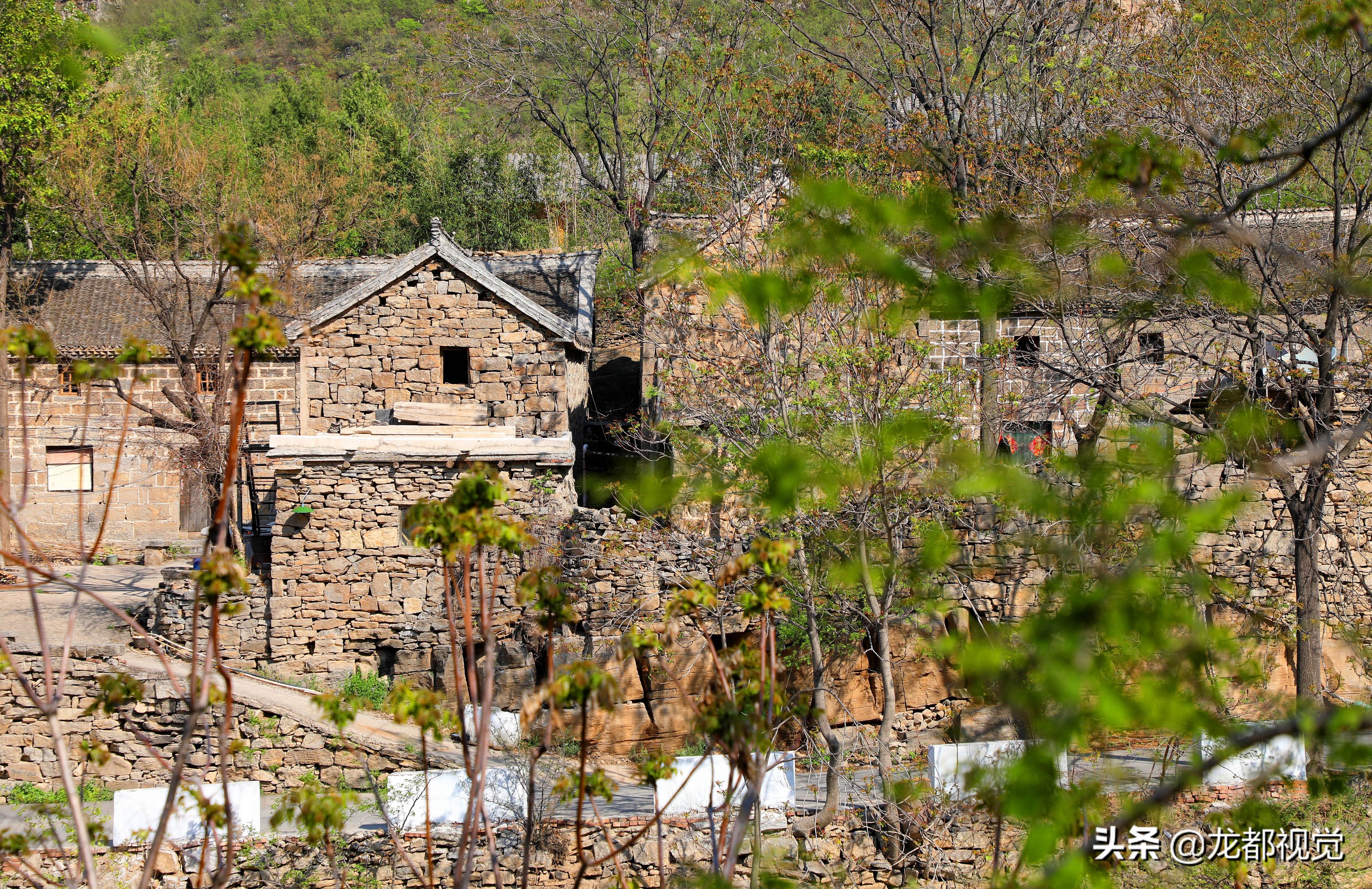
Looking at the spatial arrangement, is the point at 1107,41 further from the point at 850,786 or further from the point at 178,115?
the point at 178,115

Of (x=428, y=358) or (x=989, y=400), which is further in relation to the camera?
(x=428, y=358)

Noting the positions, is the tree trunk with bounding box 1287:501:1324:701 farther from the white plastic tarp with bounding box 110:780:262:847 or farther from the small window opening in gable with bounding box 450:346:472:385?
the small window opening in gable with bounding box 450:346:472:385

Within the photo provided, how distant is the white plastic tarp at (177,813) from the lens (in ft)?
27.3

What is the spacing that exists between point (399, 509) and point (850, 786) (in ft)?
20.6

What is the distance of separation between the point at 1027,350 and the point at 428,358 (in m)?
8.65

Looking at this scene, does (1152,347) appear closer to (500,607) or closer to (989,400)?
(989,400)

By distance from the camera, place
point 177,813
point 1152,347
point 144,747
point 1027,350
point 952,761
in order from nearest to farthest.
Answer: point 177,813 < point 952,761 < point 144,747 < point 1152,347 < point 1027,350

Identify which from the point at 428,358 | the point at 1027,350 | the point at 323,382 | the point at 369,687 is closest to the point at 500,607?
the point at 369,687

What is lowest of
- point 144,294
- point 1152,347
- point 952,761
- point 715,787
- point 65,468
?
point 715,787

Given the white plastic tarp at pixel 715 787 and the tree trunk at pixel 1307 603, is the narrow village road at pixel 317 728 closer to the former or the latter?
the white plastic tarp at pixel 715 787

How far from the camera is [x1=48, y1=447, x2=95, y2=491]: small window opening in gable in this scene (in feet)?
61.8

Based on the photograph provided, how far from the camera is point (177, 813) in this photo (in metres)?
8.12

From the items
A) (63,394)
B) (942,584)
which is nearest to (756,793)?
(942,584)

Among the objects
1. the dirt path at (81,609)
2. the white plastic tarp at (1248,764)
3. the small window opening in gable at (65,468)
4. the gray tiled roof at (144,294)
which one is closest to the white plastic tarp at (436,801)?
the dirt path at (81,609)
